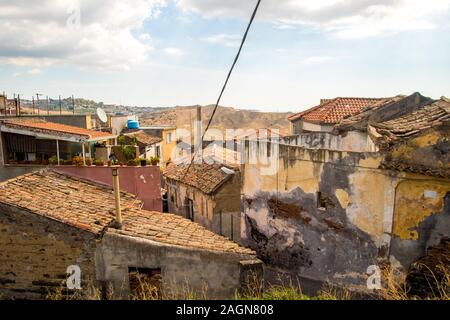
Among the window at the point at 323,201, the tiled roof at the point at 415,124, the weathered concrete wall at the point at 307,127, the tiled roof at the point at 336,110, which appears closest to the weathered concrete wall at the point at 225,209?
the window at the point at 323,201

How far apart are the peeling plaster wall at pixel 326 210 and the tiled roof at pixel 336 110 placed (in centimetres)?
985

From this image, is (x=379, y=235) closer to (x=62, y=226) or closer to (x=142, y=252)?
(x=142, y=252)

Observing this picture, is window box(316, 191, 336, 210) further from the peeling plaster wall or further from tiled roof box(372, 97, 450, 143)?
tiled roof box(372, 97, 450, 143)

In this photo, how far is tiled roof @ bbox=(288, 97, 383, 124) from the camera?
21609mm

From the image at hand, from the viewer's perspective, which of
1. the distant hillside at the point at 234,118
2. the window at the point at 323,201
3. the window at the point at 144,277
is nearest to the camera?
the window at the point at 144,277

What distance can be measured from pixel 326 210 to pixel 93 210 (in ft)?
22.6

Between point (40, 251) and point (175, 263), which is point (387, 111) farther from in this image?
point (40, 251)

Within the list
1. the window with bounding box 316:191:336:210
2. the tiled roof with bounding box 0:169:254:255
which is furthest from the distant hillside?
the window with bounding box 316:191:336:210

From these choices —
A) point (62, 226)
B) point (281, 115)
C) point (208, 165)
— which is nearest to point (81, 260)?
point (62, 226)

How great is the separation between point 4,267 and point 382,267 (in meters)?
9.79

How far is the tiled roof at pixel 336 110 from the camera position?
70.9ft

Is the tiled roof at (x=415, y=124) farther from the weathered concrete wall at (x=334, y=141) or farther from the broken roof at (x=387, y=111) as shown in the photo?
the weathered concrete wall at (x=334, y=141)

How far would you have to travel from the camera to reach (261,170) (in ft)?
43.1
